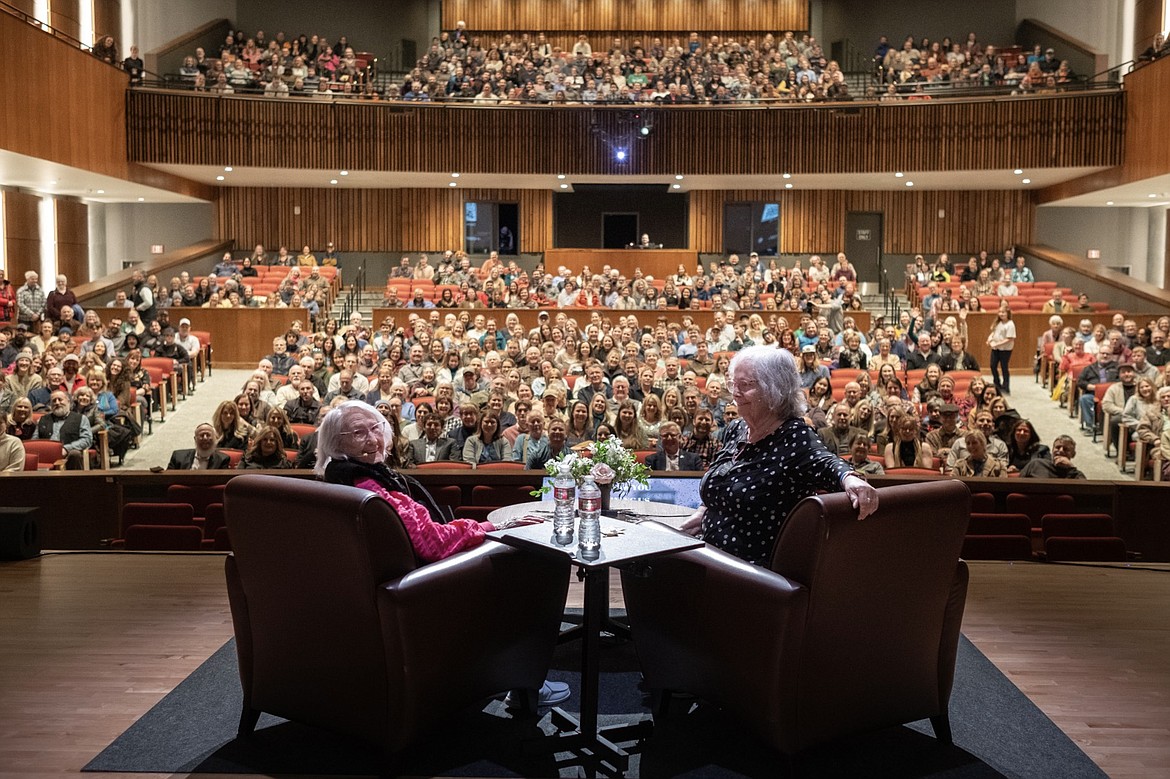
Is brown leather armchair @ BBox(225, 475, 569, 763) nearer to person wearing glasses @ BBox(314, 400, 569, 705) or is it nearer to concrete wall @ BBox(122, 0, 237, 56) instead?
person wearing glasses @ BBox(314, 400, 569, 705)

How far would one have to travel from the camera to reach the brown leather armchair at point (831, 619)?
106 inches

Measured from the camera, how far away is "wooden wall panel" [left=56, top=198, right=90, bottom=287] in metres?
15.7

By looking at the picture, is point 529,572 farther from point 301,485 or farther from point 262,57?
point 262,57

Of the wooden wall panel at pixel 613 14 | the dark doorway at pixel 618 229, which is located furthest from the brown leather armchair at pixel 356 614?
the wooden wall panel at pixel 613 14

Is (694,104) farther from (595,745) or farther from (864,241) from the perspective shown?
(595,745)

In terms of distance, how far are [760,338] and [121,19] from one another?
1092 centimetres

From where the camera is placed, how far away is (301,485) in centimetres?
279

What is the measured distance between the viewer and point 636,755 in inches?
116

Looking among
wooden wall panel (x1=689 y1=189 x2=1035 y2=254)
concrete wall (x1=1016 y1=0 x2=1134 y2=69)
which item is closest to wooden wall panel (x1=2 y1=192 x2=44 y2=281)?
wooden wall panel (x1=689 y1=189 x2=1035 y2=254)

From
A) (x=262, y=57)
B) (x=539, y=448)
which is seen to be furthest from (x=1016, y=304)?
(x=262, y=57)

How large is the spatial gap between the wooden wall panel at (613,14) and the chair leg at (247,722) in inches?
685

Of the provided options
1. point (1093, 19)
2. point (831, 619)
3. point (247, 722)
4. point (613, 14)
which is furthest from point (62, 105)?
point (1093, 19)

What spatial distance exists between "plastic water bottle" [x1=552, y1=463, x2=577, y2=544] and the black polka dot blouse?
411 millimetres

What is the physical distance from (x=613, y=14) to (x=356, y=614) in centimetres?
1762
